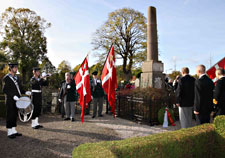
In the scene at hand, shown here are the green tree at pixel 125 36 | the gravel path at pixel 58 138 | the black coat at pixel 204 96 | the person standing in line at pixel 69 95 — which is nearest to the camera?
the gravel path at pixel 58 138

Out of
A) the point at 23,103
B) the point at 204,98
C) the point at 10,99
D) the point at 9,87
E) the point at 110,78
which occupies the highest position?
the point at 110,78

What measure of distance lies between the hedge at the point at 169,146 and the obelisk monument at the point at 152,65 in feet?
21.5

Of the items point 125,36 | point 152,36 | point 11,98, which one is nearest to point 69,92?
point 11,98

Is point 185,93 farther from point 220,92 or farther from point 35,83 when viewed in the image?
point 35,83

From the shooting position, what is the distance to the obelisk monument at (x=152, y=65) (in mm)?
10127

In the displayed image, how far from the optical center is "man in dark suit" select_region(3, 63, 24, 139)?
5.42 meters

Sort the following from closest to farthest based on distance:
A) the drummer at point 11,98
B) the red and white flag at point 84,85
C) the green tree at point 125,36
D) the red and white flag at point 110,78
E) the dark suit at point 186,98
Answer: the dark suit at point 186,98 → the drummer at point 11,98 → the red and white flag at point 110,78 → the red and white flag at point 84,85 → the green tree at point 125,36

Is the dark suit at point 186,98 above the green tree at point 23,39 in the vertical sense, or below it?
below

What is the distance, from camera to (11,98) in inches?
218

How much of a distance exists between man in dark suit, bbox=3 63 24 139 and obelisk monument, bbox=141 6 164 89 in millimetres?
6569

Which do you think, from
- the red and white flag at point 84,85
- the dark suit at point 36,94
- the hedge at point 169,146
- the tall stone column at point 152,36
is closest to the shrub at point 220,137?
the hedge at point 169,146

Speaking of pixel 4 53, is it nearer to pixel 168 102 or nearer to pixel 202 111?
pixel 168 102

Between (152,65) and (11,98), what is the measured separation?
7163 mm

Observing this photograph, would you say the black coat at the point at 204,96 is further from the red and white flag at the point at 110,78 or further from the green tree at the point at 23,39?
the green tree at the point at 23,39
